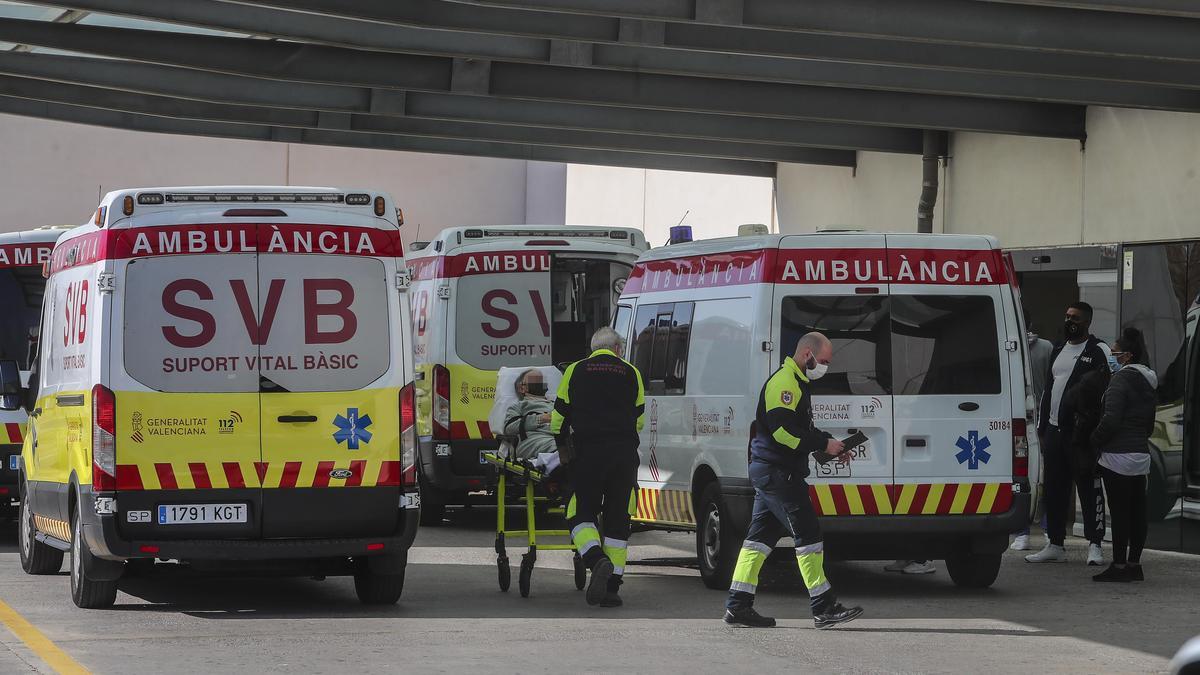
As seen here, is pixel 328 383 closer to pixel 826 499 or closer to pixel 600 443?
pixel 600 443

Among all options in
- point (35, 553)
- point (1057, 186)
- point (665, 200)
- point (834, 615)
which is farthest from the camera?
point (665, 200)

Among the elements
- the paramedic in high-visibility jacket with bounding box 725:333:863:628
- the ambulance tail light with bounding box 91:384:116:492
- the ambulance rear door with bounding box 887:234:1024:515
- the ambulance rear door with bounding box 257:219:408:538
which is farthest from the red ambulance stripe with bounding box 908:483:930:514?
the ambulance tail light with bounding box 91:384:116:492

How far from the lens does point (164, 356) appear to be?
9.93m

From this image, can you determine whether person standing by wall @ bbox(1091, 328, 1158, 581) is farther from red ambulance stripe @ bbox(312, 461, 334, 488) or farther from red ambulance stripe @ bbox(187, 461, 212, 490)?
red ambulance stripe @ bbox(187, 461, 212, 490)

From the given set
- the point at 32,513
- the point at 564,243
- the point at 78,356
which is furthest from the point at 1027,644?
the point at 564,243

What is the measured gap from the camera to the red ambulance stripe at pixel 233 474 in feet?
32.7

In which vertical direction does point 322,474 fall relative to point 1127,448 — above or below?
below

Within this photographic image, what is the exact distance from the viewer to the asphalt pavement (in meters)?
8.48

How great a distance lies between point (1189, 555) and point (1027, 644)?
17.9 feet

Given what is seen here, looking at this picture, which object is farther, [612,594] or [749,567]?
[612,594]

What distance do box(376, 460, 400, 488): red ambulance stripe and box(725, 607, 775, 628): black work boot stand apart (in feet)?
6.57

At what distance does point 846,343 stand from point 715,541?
1513mm

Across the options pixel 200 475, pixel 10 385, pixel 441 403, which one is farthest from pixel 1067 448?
pixel 10 385

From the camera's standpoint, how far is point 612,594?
1077cm
